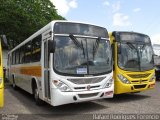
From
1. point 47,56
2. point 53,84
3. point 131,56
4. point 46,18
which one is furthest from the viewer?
point 46,18

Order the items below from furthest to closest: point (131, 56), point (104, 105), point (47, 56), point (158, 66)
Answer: point (158, 66)
point (131, 56)
point (104, 105)
point (47, 56)

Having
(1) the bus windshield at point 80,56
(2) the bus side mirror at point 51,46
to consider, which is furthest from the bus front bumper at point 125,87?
(2) the bus side mirror at point 51,46

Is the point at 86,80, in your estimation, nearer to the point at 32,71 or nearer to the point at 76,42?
the point at 76,42

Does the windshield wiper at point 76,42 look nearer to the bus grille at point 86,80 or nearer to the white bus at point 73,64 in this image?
the white bus at point 73,64

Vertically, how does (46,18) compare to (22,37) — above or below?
above

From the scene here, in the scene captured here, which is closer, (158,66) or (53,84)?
(53,84)

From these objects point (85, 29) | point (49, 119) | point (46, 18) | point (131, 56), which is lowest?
point (49, 119)

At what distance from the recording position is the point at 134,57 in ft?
40.0

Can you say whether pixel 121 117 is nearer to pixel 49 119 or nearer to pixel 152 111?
pixel 152 111

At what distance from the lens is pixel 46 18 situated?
32656 millimetres

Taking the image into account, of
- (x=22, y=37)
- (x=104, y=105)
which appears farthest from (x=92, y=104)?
(x=22, y=37)

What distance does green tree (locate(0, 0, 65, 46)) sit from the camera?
28.7 m

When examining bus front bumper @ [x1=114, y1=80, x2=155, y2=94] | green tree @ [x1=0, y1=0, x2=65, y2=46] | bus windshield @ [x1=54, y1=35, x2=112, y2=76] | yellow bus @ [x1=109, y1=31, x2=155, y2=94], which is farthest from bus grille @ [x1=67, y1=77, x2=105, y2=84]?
green tree @ [x1=0, y1=0, x2=65, y2=46]

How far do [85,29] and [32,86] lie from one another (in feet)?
12.5
